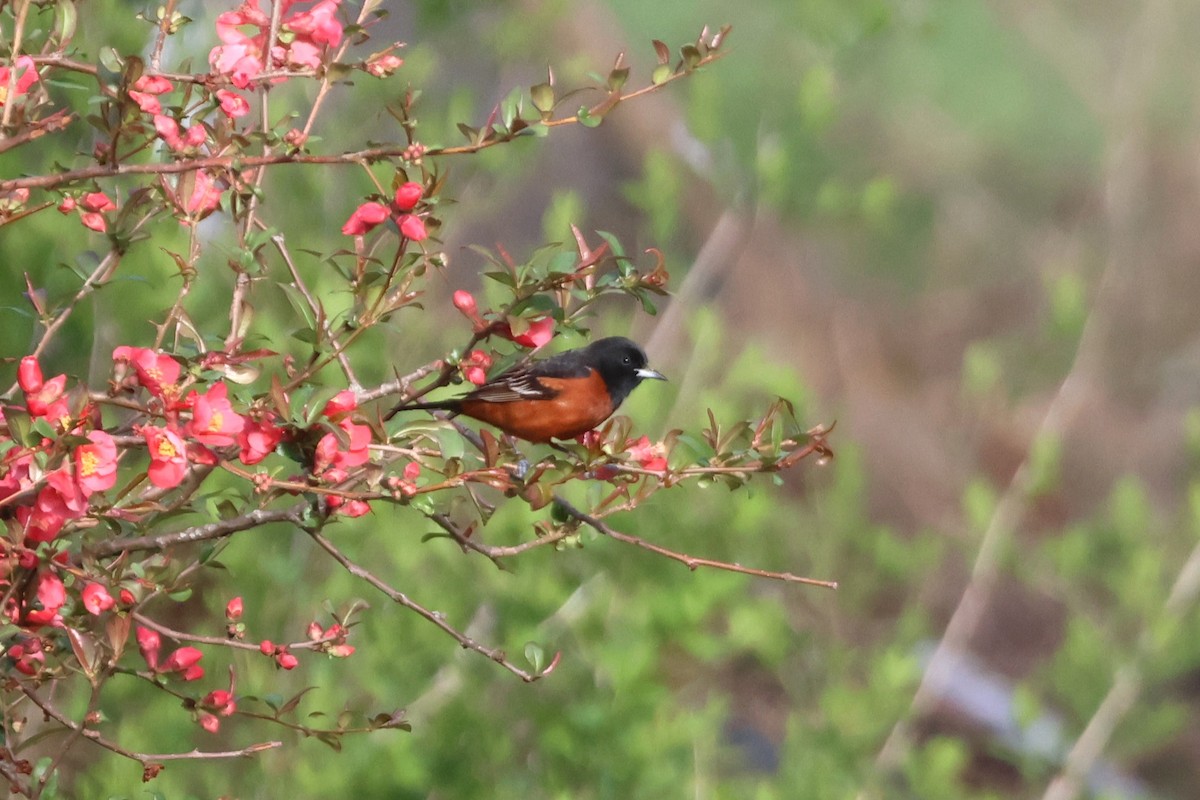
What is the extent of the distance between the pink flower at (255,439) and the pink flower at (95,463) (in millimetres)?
152

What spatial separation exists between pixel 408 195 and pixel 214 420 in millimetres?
361

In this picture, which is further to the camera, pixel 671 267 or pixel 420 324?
pixel 420 324

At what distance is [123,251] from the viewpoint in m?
1.71

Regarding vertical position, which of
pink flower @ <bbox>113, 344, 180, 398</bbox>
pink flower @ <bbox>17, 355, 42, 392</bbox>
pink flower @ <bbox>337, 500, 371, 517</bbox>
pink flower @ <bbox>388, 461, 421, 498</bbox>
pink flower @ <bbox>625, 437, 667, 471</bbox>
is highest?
pink flower @ <bbox>17, 355, 42, 392</bbox>

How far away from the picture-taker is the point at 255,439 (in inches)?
60.6

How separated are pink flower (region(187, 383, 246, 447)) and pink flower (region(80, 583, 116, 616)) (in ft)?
0.94

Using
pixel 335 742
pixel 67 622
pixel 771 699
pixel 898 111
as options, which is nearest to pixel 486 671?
pixel 335 742

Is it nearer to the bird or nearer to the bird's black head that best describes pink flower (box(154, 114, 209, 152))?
the bird

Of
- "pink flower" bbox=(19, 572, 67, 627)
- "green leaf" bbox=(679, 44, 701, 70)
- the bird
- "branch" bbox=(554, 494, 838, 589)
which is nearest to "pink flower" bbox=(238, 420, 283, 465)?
"pink flower" bbox=(19, 572, 67, 627)

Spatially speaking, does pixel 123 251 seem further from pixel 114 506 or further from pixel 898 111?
pixel 898 111

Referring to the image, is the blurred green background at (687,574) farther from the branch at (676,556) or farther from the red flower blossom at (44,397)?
the red flower blossom at (44,397)

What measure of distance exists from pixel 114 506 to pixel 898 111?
9979 mm

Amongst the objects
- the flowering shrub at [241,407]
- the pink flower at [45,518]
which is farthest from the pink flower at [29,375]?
the pink flower at [45,518]

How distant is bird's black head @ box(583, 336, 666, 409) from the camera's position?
2.85m
